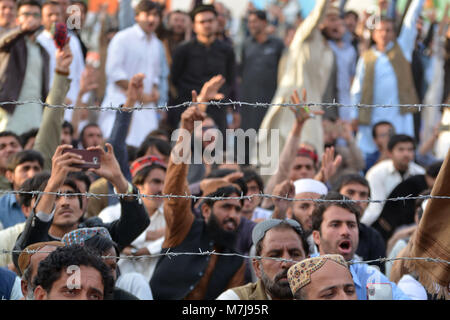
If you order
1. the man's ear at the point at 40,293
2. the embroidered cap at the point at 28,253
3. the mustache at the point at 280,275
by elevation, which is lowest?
the man's ear at the point at 40,293

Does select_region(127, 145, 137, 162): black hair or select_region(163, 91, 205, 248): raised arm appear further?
select_region(127, 145, 137, 162): black hair

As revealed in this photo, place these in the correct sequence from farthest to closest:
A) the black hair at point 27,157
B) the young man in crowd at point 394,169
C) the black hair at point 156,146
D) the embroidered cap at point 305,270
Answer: the young man in crowd at point 394,169 → the black hair at point 156,146 → the black hair at point 27,157 → the embroidered cap at point 305,270

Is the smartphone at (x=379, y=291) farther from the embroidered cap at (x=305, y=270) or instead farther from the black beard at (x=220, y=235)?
the black beard at (x=220, y=235)

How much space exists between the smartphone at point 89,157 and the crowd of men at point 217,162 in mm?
13

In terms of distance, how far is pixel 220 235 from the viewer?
21.0 ft

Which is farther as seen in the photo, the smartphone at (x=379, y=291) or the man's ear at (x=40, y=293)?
the smartphone at (x=379, y=291)

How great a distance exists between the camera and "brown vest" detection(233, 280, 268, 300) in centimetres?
531

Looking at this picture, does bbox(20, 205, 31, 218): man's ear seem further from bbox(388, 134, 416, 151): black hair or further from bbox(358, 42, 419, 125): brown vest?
bbox(358, 42, 419, 125): brown vest

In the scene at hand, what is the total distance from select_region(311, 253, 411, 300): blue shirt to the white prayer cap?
138cm

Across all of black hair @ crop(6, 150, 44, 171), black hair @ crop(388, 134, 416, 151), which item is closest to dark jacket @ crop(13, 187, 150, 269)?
black hair @ crop(6, 150, 44, 171)

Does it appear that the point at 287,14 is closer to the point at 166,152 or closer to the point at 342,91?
the point at 342,91

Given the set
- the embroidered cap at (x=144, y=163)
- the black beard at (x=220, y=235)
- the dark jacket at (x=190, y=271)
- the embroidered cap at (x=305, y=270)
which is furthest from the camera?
the embroidered cap at (x=144, y=163)

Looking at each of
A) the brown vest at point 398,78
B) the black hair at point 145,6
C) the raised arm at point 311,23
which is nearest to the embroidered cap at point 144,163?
the raised arm at point 311,23

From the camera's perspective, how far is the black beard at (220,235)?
6387 mm
